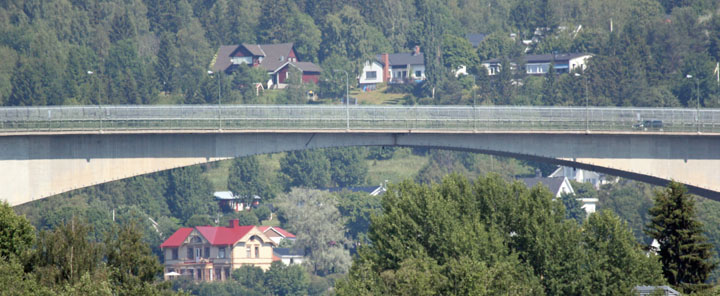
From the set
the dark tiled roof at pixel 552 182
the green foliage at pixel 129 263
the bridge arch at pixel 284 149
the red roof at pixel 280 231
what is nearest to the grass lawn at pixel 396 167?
the dark tiled roof at pixel 552 182

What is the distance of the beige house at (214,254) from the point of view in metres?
158

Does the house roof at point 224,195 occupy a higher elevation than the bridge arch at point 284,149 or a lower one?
lower

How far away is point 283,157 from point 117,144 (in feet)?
337

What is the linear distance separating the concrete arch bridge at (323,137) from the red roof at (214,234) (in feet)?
205

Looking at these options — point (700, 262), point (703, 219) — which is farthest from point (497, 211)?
point (703, 219)

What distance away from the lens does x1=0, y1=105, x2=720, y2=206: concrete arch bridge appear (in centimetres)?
9106

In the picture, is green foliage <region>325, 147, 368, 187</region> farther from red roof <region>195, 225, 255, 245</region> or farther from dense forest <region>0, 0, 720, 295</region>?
red roof <region>195, 225, 255, 245</region>

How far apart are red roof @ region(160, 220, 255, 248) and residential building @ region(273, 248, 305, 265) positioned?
460 cm

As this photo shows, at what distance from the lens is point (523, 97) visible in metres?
196

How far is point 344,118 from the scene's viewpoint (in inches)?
3826

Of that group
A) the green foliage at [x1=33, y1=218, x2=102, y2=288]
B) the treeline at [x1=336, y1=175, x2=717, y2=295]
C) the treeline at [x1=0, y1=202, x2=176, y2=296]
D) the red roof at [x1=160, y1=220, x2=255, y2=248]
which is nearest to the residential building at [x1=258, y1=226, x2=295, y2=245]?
the red roof at [x1=160, y1=220, x2=255, y2=248]

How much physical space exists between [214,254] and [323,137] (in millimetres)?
63315

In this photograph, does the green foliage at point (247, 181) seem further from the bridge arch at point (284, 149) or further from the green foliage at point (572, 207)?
the bridge arch at point (284, 149)

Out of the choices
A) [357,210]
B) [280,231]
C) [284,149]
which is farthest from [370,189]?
[284,149]
